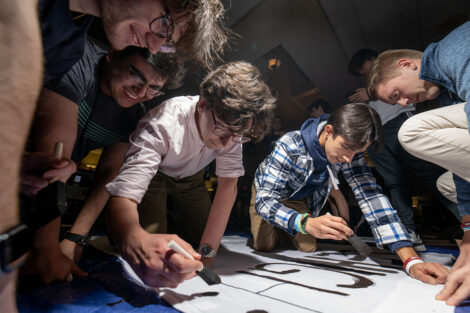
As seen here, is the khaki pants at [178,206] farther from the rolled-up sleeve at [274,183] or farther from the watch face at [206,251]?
the watch face at [206,251]

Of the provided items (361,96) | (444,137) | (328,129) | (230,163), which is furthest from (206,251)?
(361,96)

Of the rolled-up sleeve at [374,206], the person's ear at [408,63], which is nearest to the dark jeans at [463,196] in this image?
the rolled-up sleeve at [374,206]

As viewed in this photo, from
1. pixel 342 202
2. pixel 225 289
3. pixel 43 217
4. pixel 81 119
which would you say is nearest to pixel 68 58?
pixel 81 119

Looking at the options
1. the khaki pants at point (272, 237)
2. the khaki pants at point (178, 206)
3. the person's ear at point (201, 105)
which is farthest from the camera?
the khaki pants at point (272, 237)

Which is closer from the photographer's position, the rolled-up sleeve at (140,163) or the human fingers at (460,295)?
the human fingers at (460,295)

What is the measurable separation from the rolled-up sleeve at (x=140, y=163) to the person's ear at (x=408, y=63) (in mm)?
1450

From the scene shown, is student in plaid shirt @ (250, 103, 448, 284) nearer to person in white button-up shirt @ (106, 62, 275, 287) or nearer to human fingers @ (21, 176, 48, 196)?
person in white button-up shirt @ (106, 62, 275, 287)

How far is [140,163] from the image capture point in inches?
39.1

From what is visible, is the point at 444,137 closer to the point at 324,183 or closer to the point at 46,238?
the point at 324,183

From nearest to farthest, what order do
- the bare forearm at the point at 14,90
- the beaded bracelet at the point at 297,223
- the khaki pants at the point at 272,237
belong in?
the bare forearm at the point at 14,90 < the beaded bracelet at the point at 297,223 < the khaki pants at the point at 272,237

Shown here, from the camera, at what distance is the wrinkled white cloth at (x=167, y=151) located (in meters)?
0.94

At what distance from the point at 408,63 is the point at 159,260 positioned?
1.66 m

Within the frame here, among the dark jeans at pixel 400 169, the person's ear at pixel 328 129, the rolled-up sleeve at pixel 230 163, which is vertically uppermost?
the rolled-up sleeve at pixel 230 163

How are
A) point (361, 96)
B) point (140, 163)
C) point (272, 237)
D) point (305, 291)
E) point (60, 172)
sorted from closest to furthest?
1. point (60, 172)
2. point (305, 291)
3. point (140, 163)
4. point (272, 237)
5. point (361, 96)
